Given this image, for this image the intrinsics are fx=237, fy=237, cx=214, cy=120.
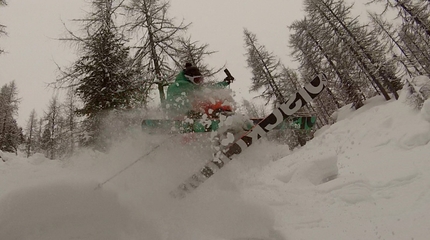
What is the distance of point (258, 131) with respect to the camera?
187 inches

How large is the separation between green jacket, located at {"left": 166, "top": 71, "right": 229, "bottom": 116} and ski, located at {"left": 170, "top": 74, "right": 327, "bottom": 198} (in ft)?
5.96

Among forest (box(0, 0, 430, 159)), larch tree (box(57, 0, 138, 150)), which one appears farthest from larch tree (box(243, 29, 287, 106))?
larch tree (box(57, 0, 138, 150))

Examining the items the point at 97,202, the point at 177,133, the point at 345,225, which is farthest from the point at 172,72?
the point at 345,225

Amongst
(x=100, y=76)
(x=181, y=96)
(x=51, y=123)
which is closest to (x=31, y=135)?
(x=51, y=123)

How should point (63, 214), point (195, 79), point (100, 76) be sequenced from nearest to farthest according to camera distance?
point (63, 214), point (195, 79), point (100, 76)

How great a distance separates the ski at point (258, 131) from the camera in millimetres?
4562

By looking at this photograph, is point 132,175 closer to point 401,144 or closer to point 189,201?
point 189,201

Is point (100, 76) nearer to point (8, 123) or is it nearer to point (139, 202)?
point (139, 202)

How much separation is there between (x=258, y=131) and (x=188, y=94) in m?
2.32

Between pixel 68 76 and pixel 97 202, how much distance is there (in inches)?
329

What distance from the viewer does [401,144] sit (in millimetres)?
7109

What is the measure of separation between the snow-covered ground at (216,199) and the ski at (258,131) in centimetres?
27

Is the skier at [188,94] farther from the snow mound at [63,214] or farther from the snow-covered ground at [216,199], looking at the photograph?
the snow mound at [63,214]

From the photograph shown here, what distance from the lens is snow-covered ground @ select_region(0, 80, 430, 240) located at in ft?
9.72
